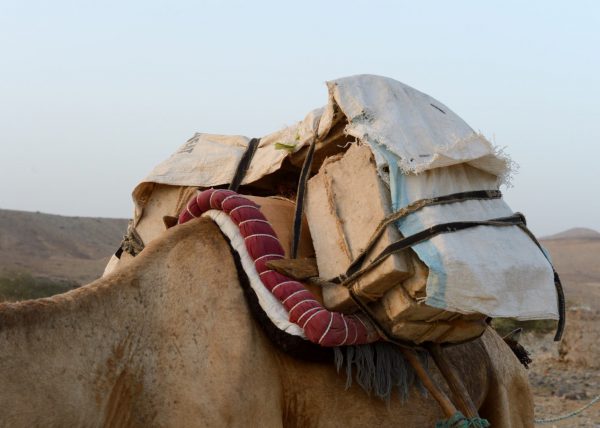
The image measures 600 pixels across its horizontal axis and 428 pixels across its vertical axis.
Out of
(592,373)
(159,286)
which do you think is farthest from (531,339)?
(159,286)

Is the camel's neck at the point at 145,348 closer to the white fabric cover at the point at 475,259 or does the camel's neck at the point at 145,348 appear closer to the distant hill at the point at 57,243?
the white fabric cover at the point at 475,259

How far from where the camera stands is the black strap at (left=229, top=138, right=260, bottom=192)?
4.75 metres

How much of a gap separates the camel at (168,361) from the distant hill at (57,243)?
115ft

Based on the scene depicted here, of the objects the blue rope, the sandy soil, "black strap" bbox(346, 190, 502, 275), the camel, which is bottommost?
the sandy soil

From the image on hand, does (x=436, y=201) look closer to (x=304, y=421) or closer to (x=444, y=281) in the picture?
(x=444, y=281)

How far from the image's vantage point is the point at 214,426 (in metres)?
3.29

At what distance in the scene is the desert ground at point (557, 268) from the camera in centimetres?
1129

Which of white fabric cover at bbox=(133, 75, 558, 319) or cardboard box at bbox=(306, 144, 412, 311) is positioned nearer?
white fabric cover at bbox=(133, 75, 558, 319)

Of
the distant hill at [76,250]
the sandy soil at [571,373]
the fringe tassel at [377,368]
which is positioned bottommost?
the distant hill at [76,250]

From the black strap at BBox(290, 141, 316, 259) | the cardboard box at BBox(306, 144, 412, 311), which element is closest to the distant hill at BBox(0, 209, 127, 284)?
the black strap at BBox(290, 141, 316, 259)

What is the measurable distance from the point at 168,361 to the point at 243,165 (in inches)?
67.4

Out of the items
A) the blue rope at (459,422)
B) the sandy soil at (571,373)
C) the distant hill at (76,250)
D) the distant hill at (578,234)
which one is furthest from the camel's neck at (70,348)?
the distant hill at (578,234)

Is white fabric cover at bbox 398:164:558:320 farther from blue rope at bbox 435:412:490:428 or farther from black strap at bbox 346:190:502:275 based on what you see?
blue rope at bbox 435:412:490:428

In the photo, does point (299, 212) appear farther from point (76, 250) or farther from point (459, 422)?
point (76, 250)
